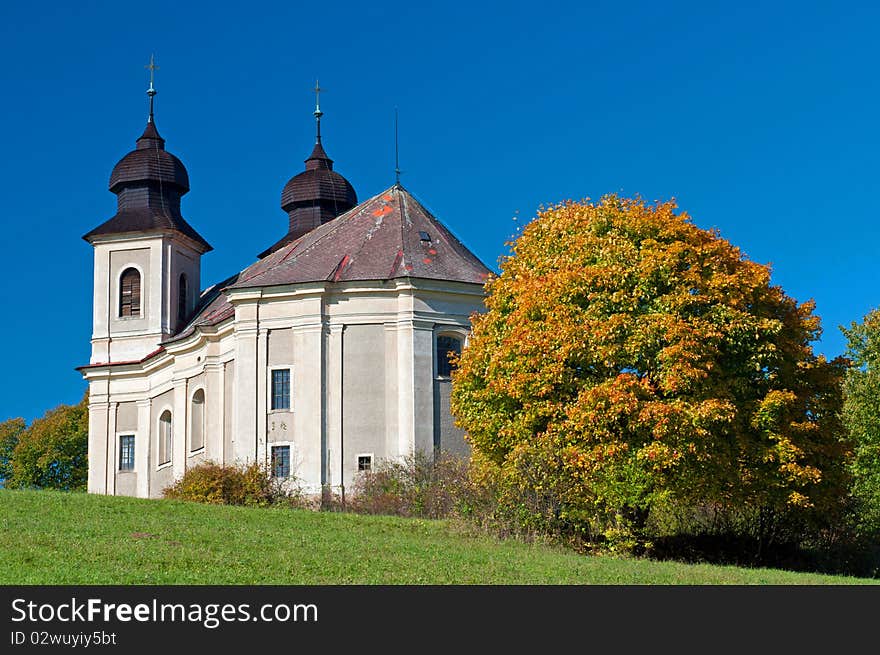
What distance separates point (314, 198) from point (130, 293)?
33.4 feet

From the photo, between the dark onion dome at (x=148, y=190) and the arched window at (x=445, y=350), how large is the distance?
16799 mm

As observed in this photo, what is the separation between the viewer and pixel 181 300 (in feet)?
184

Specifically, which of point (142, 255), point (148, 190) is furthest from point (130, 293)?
point (148, 190)

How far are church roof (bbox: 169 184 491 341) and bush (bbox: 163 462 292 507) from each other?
290 inches

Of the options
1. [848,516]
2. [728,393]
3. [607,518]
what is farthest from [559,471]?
[848,516]

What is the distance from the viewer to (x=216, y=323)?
151 ft

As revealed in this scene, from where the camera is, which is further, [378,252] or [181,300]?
[181,300]

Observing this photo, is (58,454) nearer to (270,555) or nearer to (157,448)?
(157,448)

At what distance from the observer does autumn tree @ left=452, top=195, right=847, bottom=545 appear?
26.1m

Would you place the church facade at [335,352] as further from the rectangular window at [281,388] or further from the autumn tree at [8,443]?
the autumn tree at [8,443]

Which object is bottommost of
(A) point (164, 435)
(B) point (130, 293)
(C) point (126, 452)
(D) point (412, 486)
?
(D) point (412, 486)

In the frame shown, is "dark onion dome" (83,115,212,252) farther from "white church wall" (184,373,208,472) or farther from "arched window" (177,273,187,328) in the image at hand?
"white church wall" (184,373,208,472)

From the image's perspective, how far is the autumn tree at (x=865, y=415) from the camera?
1358 inches

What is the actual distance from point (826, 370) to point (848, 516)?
4716mm
